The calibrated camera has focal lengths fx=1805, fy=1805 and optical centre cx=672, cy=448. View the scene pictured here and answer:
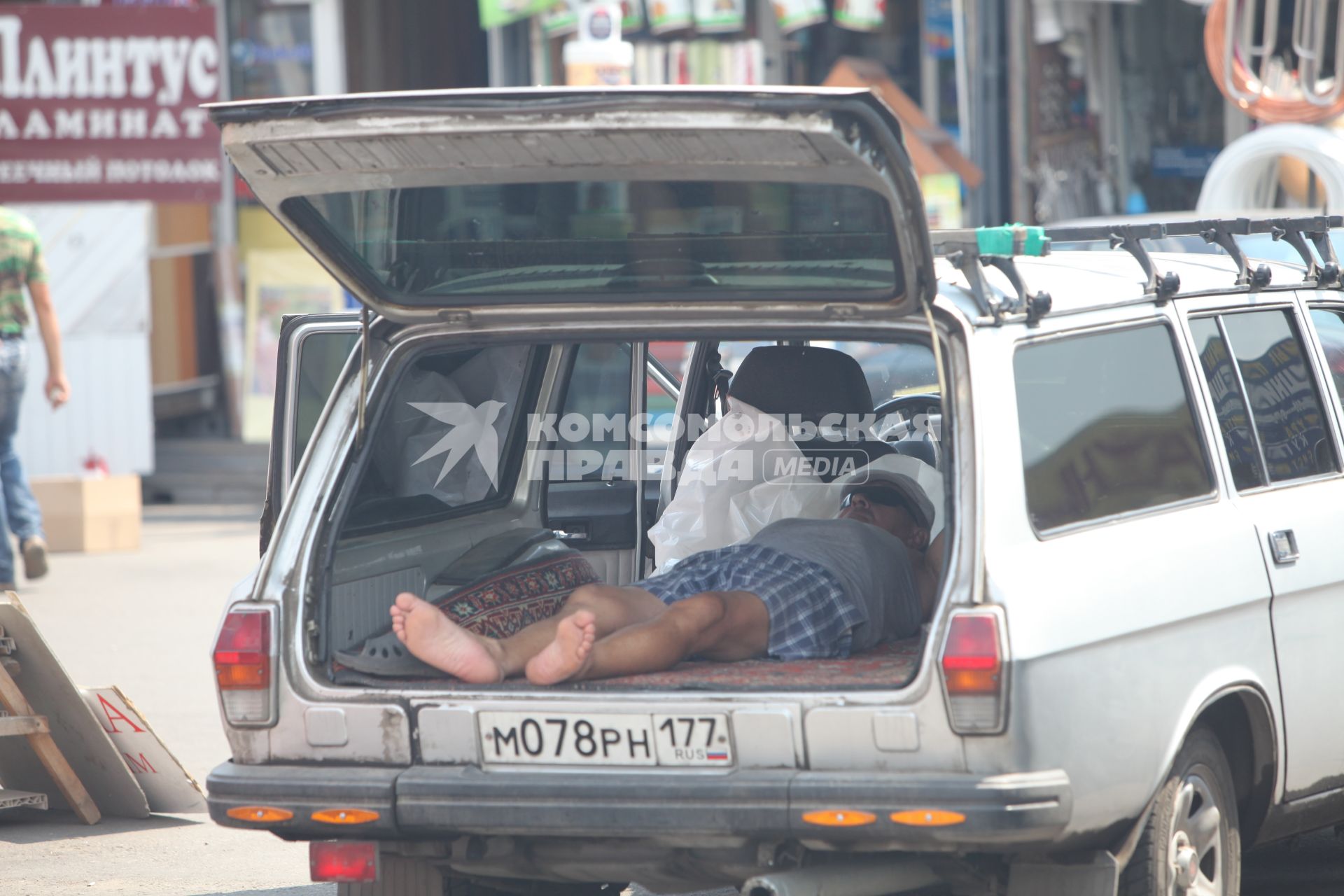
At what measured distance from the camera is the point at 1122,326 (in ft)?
13.4

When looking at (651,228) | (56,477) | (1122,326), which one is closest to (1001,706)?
(1122,326)

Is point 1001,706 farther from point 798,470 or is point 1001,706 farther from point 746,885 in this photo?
point 798,470

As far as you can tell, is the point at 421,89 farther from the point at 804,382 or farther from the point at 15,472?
the point at 804,382

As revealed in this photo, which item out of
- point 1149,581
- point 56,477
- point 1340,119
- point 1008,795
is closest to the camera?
point 1008,795

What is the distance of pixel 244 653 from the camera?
391cm

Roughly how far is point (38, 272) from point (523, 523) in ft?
17.3

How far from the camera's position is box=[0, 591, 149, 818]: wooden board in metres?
5.52

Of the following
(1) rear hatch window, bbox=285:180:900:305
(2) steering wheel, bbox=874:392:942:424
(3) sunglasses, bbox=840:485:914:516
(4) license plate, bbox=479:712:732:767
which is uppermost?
(1) rear hatch window, bbox=285:180:900:305

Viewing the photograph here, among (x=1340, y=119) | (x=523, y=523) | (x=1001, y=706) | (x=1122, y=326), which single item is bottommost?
(x=1001, y=706)

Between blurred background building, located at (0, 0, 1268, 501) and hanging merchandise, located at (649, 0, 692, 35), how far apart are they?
2 centimetres

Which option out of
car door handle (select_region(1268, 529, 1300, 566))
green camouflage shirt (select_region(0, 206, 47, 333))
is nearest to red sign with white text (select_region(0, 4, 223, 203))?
green camouflage shirt (select_region(0, 206, 47, 333))

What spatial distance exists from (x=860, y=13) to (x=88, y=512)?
287 inches

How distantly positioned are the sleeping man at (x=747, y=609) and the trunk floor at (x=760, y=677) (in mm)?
37

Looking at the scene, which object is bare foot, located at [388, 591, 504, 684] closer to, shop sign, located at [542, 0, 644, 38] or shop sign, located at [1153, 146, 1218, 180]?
shop sign, located at [542, 0, 644, 38]
